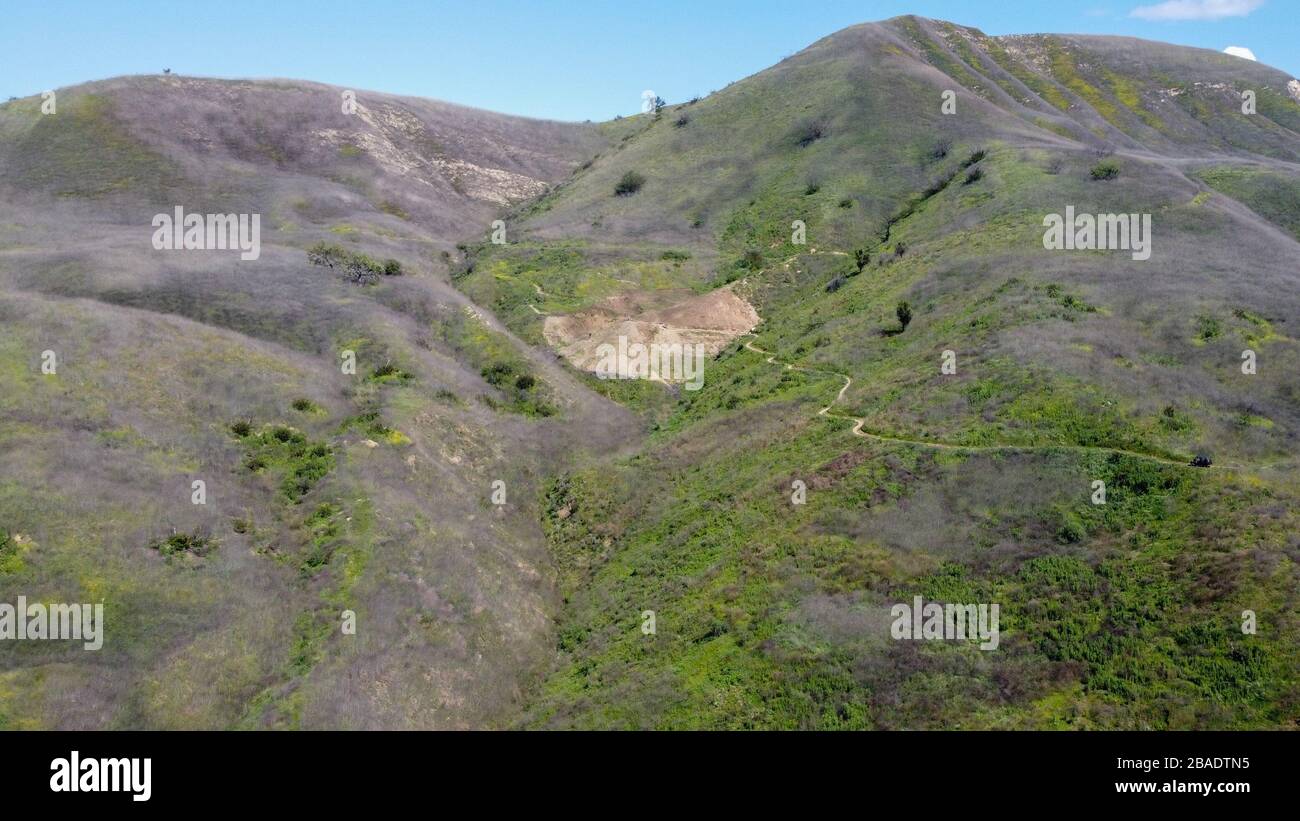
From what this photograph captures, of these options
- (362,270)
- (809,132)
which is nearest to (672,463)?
(362,270)

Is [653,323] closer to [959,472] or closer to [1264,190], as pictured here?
[959,472]

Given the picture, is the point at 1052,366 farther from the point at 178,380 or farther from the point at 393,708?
the point at 178,380

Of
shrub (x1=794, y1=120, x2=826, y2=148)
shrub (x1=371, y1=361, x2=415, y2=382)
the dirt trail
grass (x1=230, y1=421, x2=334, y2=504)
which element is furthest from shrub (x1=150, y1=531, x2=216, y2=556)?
shrub (x1=794, y1=120, x2=826, y2=148)

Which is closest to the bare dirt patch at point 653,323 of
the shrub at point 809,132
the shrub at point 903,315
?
the shrub at point 903,315

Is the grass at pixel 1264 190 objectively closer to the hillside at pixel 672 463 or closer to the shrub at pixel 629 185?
the hillside at pixel 672 463

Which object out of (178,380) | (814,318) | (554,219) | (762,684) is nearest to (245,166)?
(554,219)

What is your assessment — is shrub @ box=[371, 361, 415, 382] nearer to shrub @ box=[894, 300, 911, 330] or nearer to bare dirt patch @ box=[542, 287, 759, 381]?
bare dirt patch @ box=[542, 287, 759, 381]
